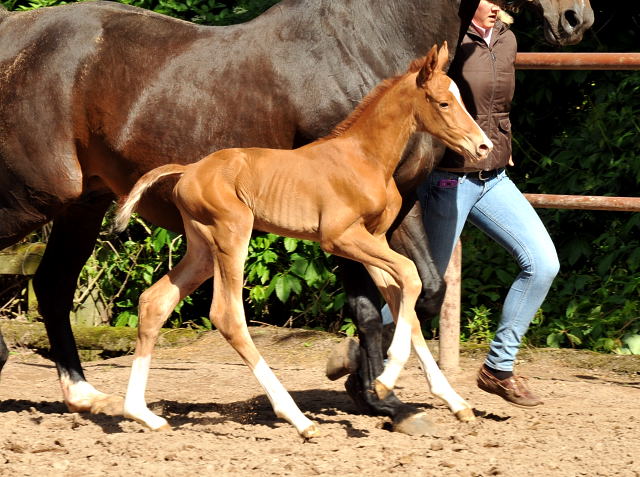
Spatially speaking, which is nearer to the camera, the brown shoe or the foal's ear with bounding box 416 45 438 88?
the foal's ear with bounding box 416 45 438 88

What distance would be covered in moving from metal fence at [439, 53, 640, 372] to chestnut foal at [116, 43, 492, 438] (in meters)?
1.64

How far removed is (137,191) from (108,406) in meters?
1.15

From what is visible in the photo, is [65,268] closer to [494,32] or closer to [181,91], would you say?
[181,91]

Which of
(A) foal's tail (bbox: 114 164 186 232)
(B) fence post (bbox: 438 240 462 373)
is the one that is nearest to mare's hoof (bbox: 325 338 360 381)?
(A) foal's tail (bbox: 114 164 186 232)

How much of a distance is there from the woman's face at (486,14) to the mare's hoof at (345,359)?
4.66 ft

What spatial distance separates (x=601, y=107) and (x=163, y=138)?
11.9ft

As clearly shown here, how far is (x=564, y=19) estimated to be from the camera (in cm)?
452

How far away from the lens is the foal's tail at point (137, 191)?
4293 millimetres

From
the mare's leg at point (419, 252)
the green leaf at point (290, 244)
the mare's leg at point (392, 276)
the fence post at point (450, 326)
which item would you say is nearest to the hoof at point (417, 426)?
the mare's leg at point (392, 276)

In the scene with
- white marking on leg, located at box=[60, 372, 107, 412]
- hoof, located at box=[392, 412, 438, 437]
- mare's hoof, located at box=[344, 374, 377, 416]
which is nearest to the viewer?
hoof, located at box=[392, 412, 438, 437]

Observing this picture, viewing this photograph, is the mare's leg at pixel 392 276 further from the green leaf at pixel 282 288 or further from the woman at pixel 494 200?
the green leaf at pixel 282 288

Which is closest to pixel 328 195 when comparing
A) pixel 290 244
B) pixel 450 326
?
pixel 450 326

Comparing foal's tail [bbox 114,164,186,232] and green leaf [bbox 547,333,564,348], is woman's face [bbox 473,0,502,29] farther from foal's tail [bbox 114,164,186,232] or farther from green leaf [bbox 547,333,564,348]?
green leaf [bbox 547,333,564,348]

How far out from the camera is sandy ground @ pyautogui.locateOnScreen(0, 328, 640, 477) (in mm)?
3912
